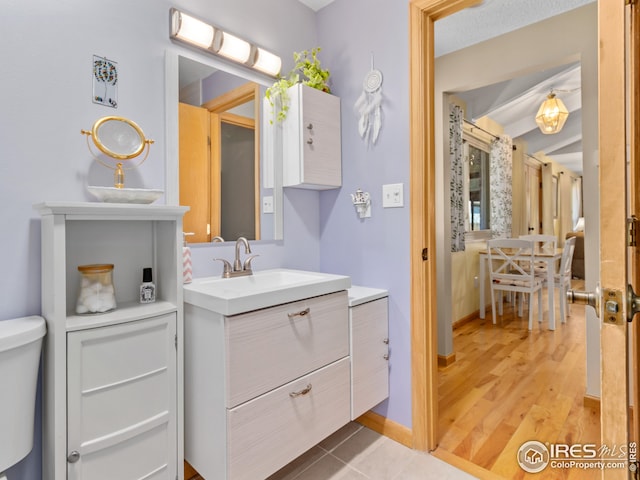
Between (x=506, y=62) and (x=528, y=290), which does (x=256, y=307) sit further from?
(x=528, y=290)

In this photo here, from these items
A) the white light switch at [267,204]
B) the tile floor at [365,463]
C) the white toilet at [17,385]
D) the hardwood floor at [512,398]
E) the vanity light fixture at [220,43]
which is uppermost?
the vanity light fixture at [220,43]

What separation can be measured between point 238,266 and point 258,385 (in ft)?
2.13

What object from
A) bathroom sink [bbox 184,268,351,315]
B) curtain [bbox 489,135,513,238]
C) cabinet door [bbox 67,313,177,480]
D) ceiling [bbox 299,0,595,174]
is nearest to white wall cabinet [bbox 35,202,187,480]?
cabinet door [bbox 67,313,177,480]

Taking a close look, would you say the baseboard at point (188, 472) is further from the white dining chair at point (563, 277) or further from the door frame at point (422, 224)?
the white dining chair at point (563, 277)

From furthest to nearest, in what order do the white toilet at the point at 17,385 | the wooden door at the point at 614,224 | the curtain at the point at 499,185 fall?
1. the curtain at the point at 499,185
2. the white toilet at the point at 17,385
3. the wooden door at the point at 614,224

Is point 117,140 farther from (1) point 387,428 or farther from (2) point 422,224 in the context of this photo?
(1) point 387,428

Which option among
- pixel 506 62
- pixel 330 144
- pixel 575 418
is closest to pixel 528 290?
pixel 575 418

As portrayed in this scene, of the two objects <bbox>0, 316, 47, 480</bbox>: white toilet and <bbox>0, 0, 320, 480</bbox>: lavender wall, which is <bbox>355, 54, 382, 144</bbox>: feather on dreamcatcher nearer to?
<bbox>0, 0, 320, 480</bbox>: lavender wall

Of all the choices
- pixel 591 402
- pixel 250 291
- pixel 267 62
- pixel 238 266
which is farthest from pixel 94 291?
pixel 591 402

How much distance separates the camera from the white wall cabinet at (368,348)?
1646 mm

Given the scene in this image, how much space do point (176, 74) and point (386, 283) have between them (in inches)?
56.5

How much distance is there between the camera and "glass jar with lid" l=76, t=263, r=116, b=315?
3.92 feet

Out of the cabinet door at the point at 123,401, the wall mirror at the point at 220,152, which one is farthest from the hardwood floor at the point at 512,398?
the wall mirror at the point at 220,152

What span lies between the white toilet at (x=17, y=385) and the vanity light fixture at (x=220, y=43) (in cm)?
132
